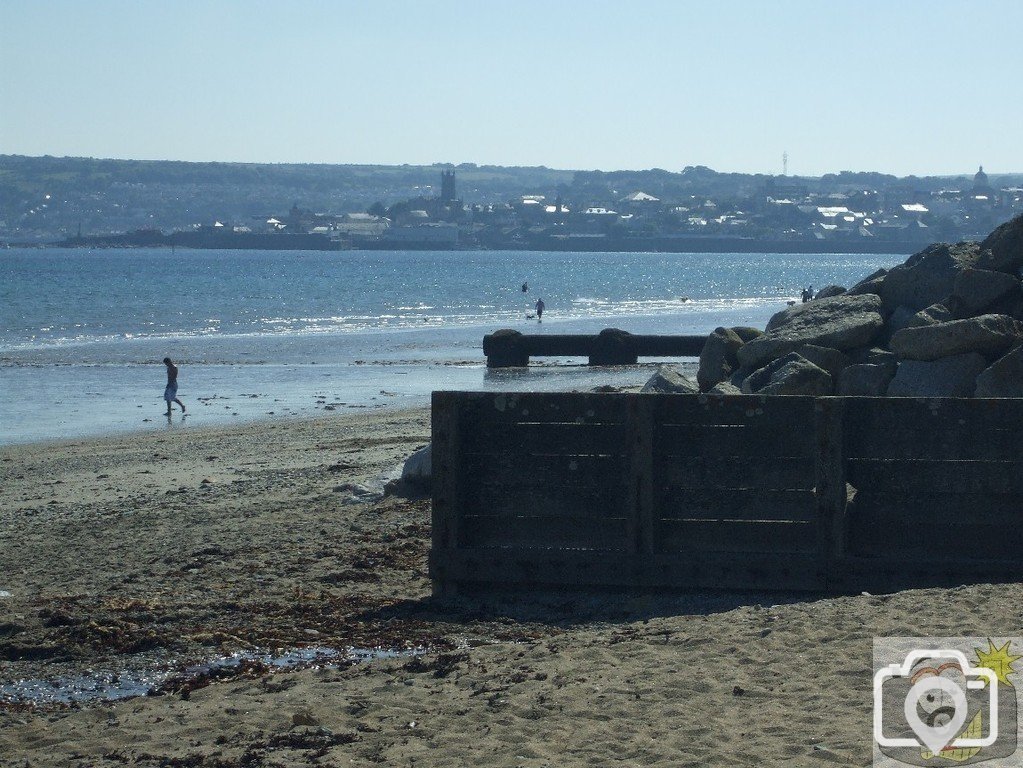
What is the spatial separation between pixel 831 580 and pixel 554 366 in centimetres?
2489

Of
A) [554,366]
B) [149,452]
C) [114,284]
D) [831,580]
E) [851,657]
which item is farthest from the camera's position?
[114,284]

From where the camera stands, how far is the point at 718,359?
16875 mm

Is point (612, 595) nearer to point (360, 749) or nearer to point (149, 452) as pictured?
point (360, 749)

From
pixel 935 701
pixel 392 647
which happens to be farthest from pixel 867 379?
pixel 935 701

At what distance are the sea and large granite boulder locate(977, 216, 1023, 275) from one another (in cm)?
1193

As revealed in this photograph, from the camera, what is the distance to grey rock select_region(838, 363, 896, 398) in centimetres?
1315

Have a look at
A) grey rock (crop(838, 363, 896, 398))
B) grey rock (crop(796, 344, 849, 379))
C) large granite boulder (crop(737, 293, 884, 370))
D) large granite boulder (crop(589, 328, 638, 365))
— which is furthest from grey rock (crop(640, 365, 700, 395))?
large granite boulder (crop(589, 328, 638, 365))

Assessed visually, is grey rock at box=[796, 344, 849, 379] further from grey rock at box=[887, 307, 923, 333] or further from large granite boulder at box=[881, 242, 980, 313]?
large granite boulder at box=[881, 242, 980, 313]

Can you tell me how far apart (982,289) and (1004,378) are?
6.29 ft

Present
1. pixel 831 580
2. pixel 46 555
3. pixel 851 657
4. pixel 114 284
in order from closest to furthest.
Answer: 1. pixel 851 657
2. pixel 831 580
3. pixel 46 555
4. pixel 114 284

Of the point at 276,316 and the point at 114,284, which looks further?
the point at 114,284

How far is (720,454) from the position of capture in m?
8.34

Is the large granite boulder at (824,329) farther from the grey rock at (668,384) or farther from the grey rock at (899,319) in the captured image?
the grey rock at (668,384)

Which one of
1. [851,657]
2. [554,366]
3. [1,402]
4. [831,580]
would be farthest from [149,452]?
[554,366]
